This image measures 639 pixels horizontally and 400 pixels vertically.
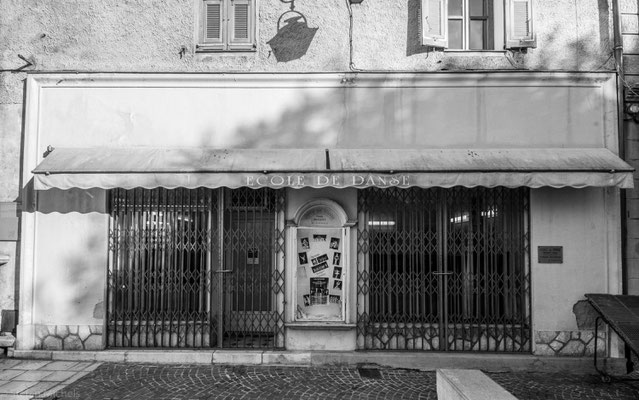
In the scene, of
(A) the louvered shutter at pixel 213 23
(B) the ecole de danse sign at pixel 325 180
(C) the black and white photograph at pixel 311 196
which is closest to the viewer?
(B) the ecole de danse sign at pixel 325 180

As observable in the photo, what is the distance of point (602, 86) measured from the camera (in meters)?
7.34

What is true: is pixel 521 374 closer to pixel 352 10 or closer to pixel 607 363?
pixel 607 363

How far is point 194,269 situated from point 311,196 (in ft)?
7.45

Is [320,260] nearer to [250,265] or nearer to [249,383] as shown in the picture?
[250,265]

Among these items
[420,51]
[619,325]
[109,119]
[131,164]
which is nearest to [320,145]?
[420,51]

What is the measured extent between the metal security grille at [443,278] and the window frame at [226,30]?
10.6ft

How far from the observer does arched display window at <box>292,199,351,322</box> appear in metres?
7.22

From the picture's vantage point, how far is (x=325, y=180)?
650 centimetres

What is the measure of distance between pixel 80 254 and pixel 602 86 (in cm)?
899

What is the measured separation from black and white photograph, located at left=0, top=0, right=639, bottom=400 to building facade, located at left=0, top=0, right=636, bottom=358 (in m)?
0.03

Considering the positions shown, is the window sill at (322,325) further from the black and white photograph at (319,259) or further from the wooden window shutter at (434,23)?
the wooden window shutter at (434,23)

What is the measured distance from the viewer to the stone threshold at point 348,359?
688 centimetres

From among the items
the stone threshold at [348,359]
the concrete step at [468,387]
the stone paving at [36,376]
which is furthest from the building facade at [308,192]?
the concrete step at [468,387]

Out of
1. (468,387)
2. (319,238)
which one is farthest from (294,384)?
(468,387)
